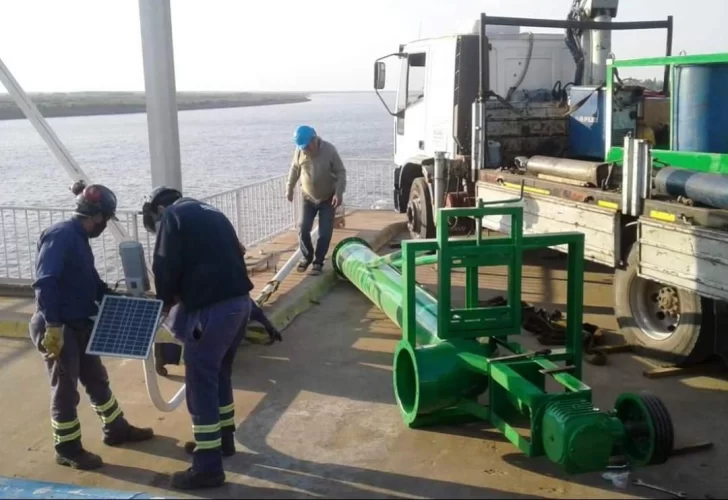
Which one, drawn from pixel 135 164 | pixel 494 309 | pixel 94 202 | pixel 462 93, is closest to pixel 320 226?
pixel 462 93

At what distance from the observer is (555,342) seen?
22.1 feet

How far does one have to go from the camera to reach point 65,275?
182 inches

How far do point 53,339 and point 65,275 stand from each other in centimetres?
38

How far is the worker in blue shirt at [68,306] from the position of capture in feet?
14.8

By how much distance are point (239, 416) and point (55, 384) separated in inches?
48.2

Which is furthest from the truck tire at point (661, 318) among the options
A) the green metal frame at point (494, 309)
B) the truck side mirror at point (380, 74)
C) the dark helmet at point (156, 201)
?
the truck side mirror at point (380, 74)

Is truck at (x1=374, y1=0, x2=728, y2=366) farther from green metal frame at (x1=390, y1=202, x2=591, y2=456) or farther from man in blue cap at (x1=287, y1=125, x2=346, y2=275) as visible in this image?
man in blue cap at (x1=287, y1=125, x2=346, y2=275)

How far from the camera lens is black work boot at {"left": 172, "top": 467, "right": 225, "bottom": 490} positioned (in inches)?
170

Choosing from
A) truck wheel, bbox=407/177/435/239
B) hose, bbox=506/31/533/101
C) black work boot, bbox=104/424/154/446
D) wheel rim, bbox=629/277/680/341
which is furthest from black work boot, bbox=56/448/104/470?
hose, bbox=506/31/533/101

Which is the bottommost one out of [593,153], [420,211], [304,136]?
[420,211]

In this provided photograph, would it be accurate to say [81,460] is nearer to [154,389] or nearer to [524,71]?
[154,389]

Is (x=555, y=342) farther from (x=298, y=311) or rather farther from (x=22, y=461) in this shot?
(x=22, y=461)

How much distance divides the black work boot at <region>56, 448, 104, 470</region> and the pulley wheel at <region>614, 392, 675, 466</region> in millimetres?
2969

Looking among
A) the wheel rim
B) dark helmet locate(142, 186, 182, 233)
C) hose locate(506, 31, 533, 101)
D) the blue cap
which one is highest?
hose locate(506, 31, 533, 101)
